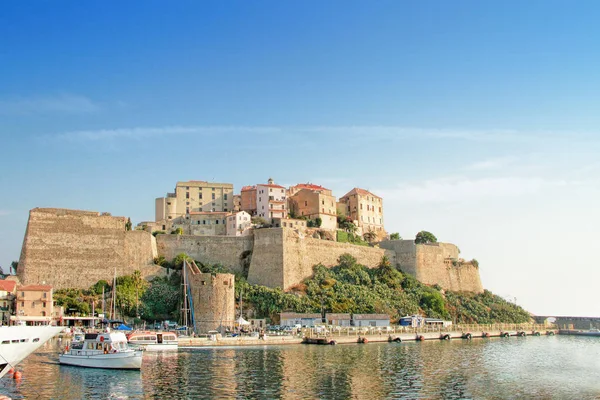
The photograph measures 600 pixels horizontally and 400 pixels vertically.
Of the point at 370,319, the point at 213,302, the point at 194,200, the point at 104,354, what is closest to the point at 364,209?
the point at 194,200

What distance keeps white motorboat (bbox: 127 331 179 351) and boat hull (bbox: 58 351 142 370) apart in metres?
7.33

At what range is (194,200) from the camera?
7650cm

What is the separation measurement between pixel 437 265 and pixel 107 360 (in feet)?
168

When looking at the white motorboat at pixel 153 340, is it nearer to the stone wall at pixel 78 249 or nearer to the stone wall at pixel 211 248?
the stone wall at pixel 78 249

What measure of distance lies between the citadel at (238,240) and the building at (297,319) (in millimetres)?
4902

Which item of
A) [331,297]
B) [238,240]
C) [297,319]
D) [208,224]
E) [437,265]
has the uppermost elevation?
[208,224]

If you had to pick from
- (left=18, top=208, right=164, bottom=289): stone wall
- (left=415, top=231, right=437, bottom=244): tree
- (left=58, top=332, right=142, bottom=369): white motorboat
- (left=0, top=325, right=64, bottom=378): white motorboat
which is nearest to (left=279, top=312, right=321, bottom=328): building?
(left=18, top=208, right=164, bottom=289): stone wall

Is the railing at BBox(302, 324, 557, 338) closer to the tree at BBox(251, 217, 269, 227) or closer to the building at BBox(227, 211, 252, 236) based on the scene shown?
the building at BBox(227, 211, 252, 236)

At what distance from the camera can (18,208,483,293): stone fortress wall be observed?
179ft

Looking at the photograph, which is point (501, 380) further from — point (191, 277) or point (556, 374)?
point (191, 277)

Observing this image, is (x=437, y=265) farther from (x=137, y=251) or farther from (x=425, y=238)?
(x=137, y=251)

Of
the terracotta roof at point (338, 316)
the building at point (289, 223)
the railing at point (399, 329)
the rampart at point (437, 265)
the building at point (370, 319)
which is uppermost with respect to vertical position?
the building at point (289, 223)

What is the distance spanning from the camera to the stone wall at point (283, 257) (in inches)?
2373

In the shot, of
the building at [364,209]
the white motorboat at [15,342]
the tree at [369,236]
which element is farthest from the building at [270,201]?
the white motorboat at [15,342]
